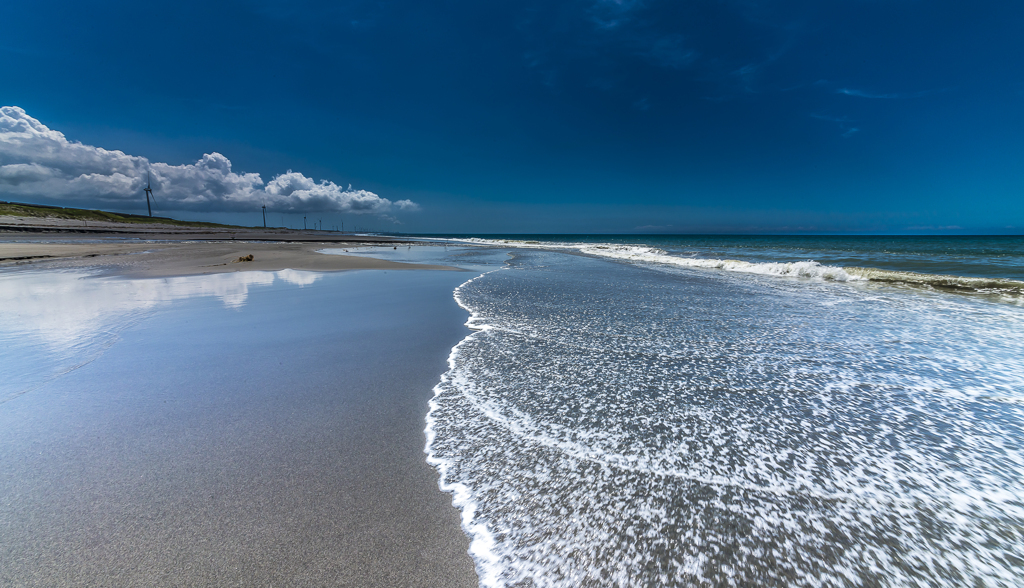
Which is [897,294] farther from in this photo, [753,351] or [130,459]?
[130,459]

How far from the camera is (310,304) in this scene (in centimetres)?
802

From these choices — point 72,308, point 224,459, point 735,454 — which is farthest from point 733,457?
point 72,308

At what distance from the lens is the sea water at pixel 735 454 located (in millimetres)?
1817

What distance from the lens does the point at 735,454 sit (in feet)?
8.72

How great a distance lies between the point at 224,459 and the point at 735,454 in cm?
359

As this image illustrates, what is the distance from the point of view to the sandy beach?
1832mm

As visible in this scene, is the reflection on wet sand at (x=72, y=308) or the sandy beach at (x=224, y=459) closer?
the sandy beach at (x=224, y=459)

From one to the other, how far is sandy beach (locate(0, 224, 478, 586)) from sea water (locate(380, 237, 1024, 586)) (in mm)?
365

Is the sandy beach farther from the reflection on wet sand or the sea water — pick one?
the sea water

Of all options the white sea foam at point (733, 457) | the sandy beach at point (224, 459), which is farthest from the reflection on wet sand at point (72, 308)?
the white sea foam at point (733, 457)

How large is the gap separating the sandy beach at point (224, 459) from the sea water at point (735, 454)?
14.4 inches

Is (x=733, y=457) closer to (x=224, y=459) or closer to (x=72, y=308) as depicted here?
(x=224, y=459)

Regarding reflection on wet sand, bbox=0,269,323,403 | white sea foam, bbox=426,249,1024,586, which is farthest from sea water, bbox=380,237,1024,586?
reflection on wet sand, bbox=0,269,323,403

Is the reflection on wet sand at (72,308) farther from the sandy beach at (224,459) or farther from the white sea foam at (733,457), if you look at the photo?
the white sea foam at (733,457)
